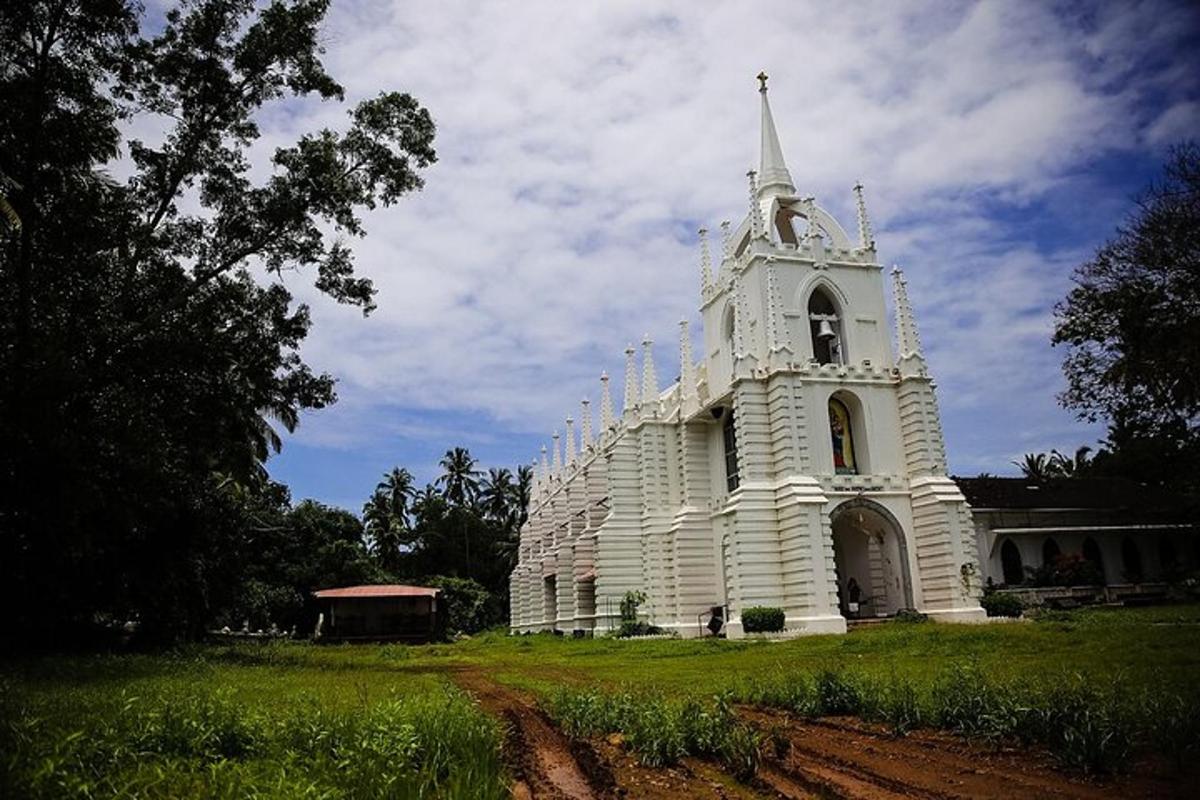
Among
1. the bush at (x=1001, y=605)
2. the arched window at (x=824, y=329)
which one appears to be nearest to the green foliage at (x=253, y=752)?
the bush at (x=1001, y=605)

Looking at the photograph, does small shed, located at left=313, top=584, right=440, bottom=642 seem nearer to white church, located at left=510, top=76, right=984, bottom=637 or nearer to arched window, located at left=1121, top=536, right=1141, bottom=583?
white church, located at left=510, top=76, right=984, bottom=637

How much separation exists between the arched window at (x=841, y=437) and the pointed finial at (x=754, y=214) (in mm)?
6464

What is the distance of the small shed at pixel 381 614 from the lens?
40219 mm

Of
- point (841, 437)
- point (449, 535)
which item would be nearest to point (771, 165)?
point (841, 437)

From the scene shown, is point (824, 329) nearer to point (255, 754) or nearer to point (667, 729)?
point (667, 729)

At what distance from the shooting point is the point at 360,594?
130ft

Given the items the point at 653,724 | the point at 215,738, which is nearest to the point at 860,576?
the point at 653,724

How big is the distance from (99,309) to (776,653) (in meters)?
15.3

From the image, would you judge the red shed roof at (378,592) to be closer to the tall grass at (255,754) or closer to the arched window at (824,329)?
the arched window at (824,329)

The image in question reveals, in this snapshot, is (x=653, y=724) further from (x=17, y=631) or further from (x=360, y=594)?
(x=360, y=594)

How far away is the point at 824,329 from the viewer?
29.9 metres

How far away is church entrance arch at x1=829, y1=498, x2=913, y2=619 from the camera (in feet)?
90.8

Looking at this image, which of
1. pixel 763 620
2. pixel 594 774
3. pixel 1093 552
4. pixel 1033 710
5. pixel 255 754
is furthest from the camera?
pixel 1093 552

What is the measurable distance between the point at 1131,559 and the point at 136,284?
126 ft
